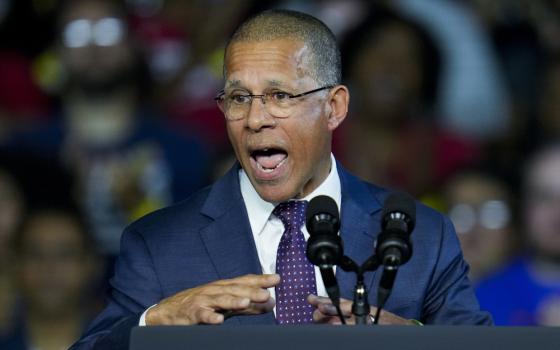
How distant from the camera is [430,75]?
571 centimetres

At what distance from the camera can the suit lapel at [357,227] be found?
296 cm

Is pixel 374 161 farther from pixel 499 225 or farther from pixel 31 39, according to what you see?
pixel 31 39

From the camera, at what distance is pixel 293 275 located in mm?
2986

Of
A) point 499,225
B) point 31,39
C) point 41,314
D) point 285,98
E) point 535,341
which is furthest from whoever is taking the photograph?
point 31,39

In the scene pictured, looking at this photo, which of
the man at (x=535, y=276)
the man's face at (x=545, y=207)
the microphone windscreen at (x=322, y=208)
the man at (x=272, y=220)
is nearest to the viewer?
the microphone windscreen at (x=322, y=208)

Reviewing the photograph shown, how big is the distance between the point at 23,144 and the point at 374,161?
143cm

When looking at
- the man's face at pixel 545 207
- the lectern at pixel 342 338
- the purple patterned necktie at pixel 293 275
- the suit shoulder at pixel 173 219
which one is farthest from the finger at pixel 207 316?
the man's face at pixel 545 207

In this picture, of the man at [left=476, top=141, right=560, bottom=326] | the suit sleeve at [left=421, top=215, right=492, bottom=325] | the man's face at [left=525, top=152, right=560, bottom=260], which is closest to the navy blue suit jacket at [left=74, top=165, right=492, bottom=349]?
the suit sleeve at [left=421, top=215, right=492, bottom=325]

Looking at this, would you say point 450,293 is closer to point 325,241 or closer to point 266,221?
point 266,221

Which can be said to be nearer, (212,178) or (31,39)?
(212,178)

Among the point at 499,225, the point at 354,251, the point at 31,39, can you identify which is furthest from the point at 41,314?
the point at 354,251

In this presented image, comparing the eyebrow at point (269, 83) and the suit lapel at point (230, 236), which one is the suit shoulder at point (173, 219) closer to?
the suit lapel at point (230, 236)

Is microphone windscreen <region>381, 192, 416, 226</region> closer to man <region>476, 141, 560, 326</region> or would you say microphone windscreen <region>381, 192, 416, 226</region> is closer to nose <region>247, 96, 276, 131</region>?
nose <region>247, 96, 276, 131</region>

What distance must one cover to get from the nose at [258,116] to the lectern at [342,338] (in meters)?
0.71
